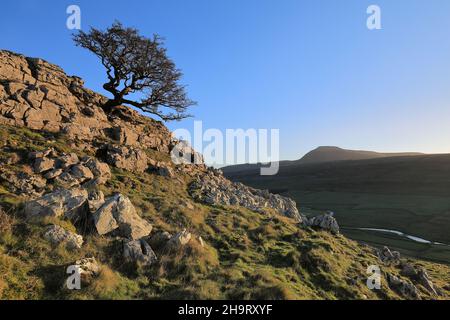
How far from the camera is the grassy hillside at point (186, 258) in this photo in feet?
39.0

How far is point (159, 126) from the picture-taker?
145 ft

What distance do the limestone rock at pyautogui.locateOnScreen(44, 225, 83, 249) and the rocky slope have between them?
0.05 meters

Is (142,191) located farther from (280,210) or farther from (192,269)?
(280,210)

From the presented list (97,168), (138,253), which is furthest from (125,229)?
(97,168)

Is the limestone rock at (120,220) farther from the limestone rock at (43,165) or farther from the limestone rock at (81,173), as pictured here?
the limestone rock at (43,165)

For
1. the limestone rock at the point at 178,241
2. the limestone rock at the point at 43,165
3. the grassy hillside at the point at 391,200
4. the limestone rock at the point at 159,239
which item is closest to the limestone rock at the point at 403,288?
the limestone rock at the point at 178,241

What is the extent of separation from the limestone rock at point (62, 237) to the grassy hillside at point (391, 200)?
48.6 m

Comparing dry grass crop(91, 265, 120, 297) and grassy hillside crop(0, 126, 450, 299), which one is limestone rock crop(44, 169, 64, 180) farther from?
dry grass crop(91, 265, 120, 297)

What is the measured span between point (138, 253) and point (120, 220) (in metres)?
2.65

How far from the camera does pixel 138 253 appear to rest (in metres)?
14.4

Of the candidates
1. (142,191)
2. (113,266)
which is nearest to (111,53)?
(142,191)

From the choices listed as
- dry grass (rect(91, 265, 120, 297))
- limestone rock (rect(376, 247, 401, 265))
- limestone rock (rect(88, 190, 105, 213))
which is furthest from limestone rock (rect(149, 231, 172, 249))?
limestone rock (rect(376, 247, 401, 265))

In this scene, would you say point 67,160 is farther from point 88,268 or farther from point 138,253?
point 88,268
